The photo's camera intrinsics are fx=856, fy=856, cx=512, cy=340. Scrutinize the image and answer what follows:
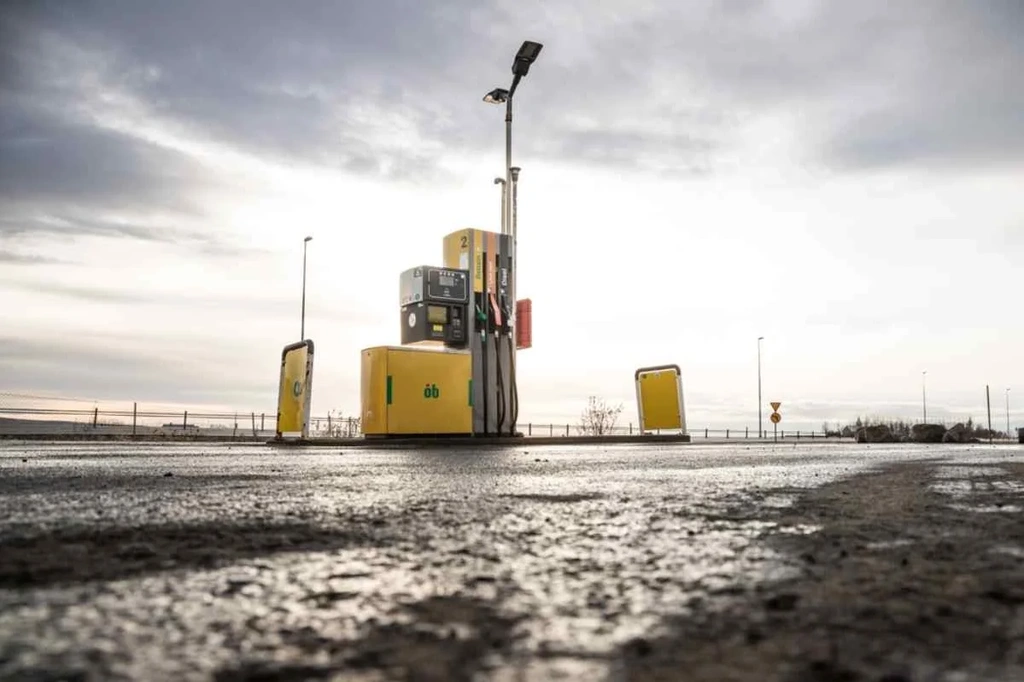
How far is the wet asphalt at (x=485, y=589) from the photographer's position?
968 millimetres

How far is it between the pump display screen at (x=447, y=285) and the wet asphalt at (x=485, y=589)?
495 inches

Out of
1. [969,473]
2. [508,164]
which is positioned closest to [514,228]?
[508,164]

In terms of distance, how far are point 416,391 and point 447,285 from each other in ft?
6.74

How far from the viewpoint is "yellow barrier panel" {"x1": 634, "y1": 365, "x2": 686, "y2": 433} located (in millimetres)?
18984

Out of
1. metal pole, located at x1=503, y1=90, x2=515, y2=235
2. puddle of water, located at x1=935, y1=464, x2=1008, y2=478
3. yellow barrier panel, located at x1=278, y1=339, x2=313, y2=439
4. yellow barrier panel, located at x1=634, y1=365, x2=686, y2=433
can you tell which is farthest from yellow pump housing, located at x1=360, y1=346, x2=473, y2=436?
puddle of water, located at x1=935, y1=464, x2=1008, y2=478

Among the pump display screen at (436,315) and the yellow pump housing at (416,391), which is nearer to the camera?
the yellow pump housing at (416,391)

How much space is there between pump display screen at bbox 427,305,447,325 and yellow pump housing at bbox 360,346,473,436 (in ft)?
1.70

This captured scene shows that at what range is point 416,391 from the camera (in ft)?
50.5

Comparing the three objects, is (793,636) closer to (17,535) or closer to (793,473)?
(17,535)

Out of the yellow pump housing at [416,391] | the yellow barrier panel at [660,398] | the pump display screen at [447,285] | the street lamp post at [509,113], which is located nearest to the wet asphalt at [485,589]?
the yellow pump housing at [416,391]

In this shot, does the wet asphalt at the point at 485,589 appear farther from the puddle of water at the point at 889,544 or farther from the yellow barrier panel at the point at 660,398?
the yellow barrier panel at the point at 660,398

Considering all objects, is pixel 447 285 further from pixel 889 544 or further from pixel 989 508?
pixel 889 544

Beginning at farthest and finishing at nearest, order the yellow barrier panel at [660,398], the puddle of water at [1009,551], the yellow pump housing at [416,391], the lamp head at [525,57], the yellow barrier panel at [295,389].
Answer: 1. the yellow barrier panel at [660,398]
2. the lamp head at [525,57]
3. the yellow pump housing at [416,391]
4. the yellow barrier panel at [295,389]
5. the puddle of water at [1009,551]

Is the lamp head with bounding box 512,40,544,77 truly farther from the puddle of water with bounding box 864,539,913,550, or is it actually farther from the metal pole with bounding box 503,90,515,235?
the puddle of water with bounding box 864,539,913,550
